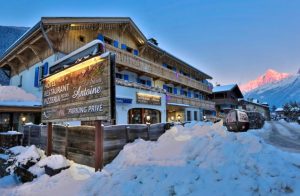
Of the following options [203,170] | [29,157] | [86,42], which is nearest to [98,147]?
[203,170]

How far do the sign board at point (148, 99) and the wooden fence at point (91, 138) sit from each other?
7595mm

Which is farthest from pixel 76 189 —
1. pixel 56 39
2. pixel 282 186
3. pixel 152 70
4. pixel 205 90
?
pixel 205 90

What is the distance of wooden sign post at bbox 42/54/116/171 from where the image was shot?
6.89m

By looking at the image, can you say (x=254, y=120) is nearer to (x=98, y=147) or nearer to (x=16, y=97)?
(x=98, y=147)

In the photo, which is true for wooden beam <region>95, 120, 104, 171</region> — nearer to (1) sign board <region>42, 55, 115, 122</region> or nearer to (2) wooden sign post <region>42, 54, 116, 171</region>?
(2) wooden sign post <region>42, 54, 116, 171</region>

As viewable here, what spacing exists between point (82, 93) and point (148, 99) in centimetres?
1082

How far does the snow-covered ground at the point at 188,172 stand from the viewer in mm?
4633

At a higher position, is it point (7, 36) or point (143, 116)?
point (7, 36)

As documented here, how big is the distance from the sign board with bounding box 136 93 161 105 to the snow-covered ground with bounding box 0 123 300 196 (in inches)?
377

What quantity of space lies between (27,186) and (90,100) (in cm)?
409

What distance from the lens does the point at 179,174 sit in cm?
551

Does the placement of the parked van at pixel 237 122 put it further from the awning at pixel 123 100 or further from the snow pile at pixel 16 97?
the snow pile at pixel 16 97

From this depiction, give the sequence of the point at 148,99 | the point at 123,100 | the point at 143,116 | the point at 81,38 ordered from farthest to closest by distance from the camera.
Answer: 1. the point at 143,116
2. the point at 148,99
3. the point at 81,38
4. the point at 123,100

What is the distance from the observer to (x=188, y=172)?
5.45m
